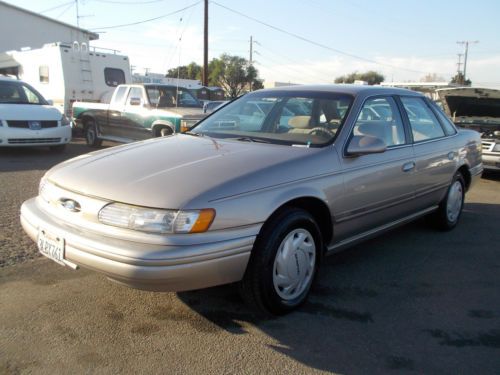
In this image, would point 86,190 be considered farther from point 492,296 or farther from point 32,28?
point 32,28

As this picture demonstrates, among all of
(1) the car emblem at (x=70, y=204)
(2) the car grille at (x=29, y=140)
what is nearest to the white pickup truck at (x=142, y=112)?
(2) the car grille at (x=29, y=140)

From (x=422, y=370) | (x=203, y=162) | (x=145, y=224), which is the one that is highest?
(x=203, y=162)

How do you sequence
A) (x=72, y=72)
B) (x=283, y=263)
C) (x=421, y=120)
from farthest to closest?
(x=72, y=72) < (x=421, y=120) < (x=283, y=263)

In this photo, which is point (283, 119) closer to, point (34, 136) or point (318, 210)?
point (318, 210)

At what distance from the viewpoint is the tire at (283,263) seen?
Answer: 303cm

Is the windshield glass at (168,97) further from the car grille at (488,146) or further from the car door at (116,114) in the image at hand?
the car grille at (488,146)

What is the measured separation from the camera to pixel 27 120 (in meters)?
9.79

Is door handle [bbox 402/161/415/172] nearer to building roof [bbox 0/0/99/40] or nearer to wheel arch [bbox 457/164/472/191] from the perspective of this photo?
wheel arch [bbox 457/164/472/191]

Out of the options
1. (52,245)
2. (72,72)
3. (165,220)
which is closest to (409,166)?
(165,220)

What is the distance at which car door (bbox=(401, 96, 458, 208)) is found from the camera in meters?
4.57

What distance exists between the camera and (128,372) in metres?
2.62

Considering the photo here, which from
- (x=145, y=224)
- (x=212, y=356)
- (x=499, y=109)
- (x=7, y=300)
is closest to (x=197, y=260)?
(x=145, y=224)

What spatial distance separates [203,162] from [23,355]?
155cm

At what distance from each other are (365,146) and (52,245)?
7.45 feet
